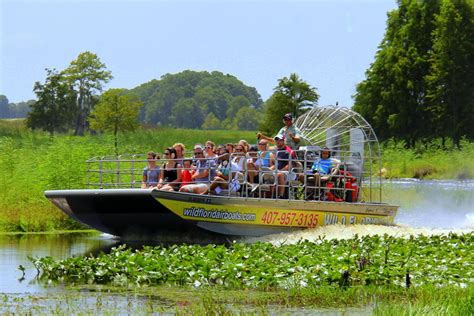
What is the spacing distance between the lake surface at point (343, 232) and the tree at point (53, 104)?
130 feet

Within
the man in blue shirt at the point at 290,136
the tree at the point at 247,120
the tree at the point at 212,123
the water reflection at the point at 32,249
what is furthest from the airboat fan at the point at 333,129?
the tree at the point at 212,123

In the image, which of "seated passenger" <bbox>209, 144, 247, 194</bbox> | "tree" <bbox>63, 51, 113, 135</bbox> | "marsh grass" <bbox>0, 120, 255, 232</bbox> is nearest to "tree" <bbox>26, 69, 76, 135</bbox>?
"tree" <bbox>63, 51, 113, 135</bbox>

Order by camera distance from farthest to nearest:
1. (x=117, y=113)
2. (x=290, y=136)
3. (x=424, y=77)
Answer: (x=424, y=77), (x=117, y=113), (x=290, y=136)

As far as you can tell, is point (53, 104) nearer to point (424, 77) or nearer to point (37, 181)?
point (424, 77)

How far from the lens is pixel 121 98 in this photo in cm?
7419

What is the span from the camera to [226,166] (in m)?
23.2

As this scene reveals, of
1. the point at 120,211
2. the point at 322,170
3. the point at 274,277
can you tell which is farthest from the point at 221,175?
the point at 274,277

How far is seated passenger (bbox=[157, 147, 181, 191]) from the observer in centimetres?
2358

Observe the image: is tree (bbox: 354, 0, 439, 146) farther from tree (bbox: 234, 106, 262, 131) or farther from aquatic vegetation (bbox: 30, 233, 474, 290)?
tree (bbox: 234, 106, 262, 131)

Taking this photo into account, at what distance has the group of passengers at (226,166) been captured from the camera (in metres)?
23.0

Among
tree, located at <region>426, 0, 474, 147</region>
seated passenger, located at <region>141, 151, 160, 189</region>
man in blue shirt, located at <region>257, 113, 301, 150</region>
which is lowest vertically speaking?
seated passenger, located at <region>141, 151, 160, 189</region>

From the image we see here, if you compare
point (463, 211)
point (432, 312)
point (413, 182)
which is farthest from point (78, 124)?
point (432, 312)

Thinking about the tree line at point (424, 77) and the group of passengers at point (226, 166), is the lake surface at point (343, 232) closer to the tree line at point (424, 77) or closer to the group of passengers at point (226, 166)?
the group of passengers at point (226, 166)

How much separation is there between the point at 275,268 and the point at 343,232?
8.33 metres
